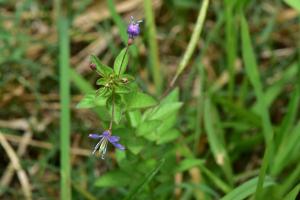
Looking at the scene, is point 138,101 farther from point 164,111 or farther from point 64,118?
point 64,118

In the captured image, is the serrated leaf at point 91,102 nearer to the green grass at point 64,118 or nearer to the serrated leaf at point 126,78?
the serrated leaf at point 126,78

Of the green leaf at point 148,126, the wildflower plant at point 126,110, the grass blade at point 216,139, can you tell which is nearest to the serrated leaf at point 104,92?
the wildflower plant at point 126,110

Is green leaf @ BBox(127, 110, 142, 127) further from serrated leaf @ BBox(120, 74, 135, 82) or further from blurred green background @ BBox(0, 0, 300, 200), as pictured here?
serrated leaf @ BBox(120, 74, 135, 82)

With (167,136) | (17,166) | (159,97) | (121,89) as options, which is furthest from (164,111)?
(17,166)

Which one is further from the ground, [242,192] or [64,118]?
[64,118]

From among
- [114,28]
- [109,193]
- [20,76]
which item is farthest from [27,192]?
[114,28]
